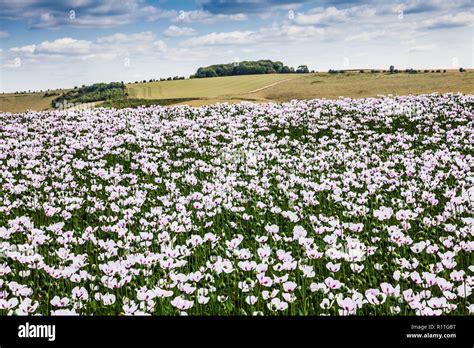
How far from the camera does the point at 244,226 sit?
784 cm

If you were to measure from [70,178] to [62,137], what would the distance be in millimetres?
7420

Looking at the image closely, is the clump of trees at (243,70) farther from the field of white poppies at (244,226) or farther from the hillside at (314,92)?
A: the field of white poppies at (244,226)

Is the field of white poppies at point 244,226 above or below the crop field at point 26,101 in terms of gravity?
below

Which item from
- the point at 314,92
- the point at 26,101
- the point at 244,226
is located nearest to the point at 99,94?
the point at 26,101

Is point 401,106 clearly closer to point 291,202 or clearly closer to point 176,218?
point 291,202

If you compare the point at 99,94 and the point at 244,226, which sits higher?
the point at 99,94

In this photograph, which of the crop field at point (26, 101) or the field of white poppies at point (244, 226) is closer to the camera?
the field of white poppies at point (244, 226)

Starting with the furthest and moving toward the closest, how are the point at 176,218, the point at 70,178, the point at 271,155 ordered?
the point at 271,155 → the point at 70,178 → the point at 176,218

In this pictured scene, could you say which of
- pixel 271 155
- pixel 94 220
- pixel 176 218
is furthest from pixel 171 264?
pixel 271 155

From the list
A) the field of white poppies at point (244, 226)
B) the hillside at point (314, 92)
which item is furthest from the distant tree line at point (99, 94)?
the field of white poppies at point (244, 226)

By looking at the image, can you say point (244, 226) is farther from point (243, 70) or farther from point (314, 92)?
point (243, 70)

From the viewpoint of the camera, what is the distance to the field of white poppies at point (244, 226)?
16.5ft

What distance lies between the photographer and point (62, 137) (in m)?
17.5

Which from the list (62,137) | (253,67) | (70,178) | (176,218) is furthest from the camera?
(253,67)
